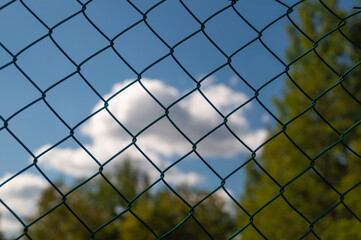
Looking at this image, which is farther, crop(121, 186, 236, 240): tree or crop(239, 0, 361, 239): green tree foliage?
crop(121, 186, 236, 240): tree

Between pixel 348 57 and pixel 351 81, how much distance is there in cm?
67

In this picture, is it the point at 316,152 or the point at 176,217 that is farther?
the point at 176,217

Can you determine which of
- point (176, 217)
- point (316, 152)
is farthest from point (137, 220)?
point (316, 152)

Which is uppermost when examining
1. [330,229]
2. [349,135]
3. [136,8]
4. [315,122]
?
[136,8]

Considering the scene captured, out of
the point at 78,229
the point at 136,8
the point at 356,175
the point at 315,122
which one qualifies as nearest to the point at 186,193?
the point at 78,229

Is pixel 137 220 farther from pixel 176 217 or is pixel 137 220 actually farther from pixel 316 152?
pixel 316 152

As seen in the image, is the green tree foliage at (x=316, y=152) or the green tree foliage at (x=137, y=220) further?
the green tree foliage at (x=137, y=220)

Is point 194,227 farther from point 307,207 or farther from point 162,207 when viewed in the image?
point 307,207

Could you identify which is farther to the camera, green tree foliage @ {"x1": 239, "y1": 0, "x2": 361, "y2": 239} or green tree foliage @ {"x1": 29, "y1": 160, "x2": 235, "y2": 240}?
green tree foliage @ {"x1": 29, "y1": 160, "x2": 235, "y2": 240}

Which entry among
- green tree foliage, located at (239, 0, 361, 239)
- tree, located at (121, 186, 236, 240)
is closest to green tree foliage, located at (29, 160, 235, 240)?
tree, located at (121, 186, 236, 240)

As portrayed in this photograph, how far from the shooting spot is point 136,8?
1.45 meters

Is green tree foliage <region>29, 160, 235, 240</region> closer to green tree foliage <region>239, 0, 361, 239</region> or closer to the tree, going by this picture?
the tree

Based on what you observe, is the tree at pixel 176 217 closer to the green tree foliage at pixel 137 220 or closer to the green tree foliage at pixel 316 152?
the green tree foliage at pixel 137 220

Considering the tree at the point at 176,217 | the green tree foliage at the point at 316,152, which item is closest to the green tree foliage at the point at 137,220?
the tree at the point at 176,217
